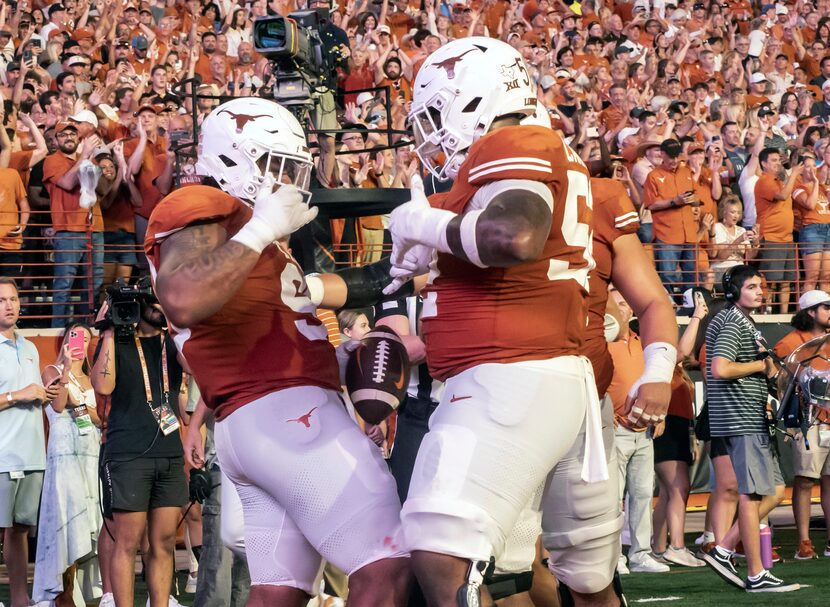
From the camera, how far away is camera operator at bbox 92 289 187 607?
669 centimetres

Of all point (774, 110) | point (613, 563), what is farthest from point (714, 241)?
point (613, 563)

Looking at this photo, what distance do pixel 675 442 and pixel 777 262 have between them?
15.2 ft

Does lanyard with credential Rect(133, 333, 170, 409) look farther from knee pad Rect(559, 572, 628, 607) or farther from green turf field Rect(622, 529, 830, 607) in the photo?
knee pad Rect(559, 572, 628, 607)

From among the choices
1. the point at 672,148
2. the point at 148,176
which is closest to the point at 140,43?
the point at 148,176

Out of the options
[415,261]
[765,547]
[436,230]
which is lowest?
[765,547]

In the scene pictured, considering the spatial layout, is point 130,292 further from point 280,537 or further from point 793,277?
point 793,277

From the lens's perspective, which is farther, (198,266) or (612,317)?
(612,317)

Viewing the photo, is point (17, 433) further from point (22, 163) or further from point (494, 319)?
point (494, 319)

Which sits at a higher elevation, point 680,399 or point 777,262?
point 777,262

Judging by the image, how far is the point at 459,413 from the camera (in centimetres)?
331

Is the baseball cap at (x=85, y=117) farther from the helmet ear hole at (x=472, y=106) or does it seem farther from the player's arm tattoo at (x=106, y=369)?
the helmet ear hole at (x=472, y=106)

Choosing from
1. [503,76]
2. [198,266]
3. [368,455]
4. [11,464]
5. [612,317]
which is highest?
[503,76]

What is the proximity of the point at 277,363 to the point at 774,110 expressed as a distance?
516 inches

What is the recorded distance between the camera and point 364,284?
446 centimetres
